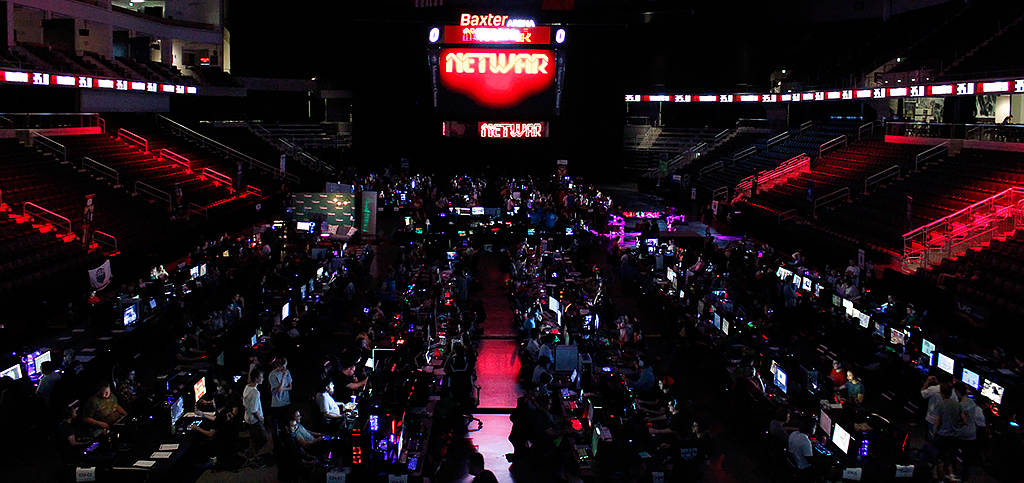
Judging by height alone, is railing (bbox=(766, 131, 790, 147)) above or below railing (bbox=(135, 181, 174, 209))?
above

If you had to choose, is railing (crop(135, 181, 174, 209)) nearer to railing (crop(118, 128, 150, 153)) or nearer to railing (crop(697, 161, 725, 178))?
railing (crop(118, 128, 150, 153))

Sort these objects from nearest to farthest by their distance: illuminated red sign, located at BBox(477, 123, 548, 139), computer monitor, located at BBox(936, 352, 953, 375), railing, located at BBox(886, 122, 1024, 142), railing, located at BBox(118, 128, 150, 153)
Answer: computer monitor, located at BBox(936, 352, 953, 375) → railing, located at BBox(886, 122, 1024, 142) → railing, located at BBox(118, 128, 150, 153) → illuminated red sign, located at BBox(477, 123, 548, 139)

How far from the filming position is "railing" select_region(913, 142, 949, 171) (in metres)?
26.1

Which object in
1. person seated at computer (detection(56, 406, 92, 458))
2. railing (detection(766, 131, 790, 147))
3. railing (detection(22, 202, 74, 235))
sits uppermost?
railing (detection(766, 131, 790, 147))

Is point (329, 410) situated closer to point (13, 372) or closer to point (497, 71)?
point (13, 372)

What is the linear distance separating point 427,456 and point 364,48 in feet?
Result: 117

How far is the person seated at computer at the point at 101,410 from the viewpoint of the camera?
10906 mm

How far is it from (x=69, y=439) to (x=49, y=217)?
496 inches

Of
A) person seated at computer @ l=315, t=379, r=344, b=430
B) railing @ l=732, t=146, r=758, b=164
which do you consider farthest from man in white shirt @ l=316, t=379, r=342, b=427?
railing @ l=732, t=146, r=758, b=164

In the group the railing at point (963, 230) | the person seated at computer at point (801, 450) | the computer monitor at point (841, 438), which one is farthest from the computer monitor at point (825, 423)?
the railing at point (963, 230)

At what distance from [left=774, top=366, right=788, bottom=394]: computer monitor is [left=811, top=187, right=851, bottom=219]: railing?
16.0 metres

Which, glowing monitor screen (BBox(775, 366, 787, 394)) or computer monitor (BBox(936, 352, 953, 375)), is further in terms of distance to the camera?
computer monitor (BBox(936, 352, 953, 375))

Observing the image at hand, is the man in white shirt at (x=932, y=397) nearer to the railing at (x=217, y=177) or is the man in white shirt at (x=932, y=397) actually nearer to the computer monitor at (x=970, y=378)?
the computer monitor at (x=970, y=378)

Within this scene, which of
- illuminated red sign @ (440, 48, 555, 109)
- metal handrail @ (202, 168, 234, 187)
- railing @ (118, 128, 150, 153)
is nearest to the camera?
railing @ (118, 128, 150, 153)
